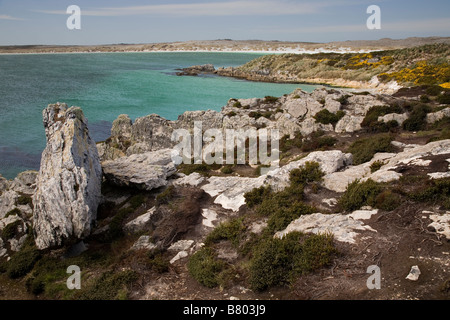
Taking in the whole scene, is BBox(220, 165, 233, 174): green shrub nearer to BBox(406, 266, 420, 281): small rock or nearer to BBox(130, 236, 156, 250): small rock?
BBox(130, 236, 156, 250): small rock

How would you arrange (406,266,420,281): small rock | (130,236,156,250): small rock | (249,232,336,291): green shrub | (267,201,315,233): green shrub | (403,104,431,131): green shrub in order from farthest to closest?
1. (403,104,431,131): green shrub
2. (130,236,156,250): small rock
3. (267,201,315,233): green shrub
4. (249,232,336,291): green shrub
5. (406,266,420,281): small rock

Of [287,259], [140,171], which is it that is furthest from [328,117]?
[287,259]

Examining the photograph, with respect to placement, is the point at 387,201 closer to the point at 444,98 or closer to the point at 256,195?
the point at 256,195

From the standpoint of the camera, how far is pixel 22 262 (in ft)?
45.7

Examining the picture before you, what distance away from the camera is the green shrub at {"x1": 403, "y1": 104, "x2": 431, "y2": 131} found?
25.7m

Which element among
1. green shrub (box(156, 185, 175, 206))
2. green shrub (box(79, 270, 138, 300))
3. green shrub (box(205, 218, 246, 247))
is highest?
green shrub (box(156, 185, 175, 206))

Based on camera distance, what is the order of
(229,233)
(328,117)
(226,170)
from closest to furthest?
(229,233)
(226,170)
(328,117)

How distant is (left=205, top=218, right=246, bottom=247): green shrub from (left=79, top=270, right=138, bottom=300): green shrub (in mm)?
3467

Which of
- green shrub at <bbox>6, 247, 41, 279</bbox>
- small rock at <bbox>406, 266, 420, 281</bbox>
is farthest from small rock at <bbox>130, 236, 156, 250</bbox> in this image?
small rock at <bbox>406, 266, 420, 281</bbox>

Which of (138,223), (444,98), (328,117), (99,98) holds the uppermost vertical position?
(99,98)

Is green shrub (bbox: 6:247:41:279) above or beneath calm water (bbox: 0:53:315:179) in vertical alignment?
beneath

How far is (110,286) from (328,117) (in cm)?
2600

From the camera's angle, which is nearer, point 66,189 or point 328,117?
point 66,189
